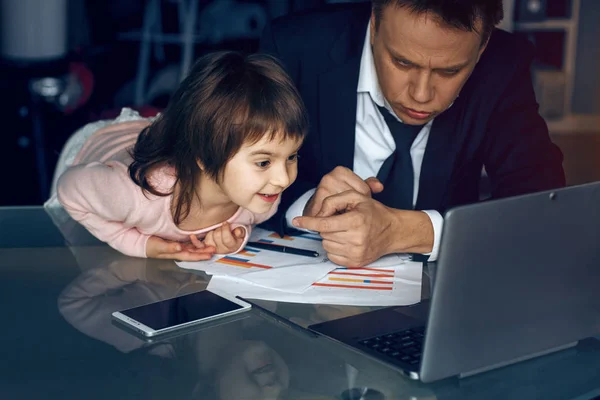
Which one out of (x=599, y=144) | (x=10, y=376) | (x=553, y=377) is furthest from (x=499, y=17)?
→ (x=599, y=144)

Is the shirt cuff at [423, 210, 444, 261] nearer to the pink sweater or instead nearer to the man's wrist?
the man's wrist

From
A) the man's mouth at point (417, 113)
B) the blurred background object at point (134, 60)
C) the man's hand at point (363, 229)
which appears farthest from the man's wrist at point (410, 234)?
the blurred background object at point (134, 60)

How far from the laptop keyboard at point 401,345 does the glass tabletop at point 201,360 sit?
0.02 m

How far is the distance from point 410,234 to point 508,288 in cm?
58

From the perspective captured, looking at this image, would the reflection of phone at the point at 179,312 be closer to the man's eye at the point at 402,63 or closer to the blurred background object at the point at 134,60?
the man's eye at the point at 402,63

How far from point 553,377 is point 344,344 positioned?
267 millimetres

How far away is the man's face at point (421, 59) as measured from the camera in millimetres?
1503

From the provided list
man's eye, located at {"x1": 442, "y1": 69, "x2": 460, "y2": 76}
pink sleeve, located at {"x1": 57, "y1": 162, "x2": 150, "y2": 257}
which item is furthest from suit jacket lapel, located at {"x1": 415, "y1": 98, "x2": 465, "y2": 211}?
pink sleeve, located at {"x1": 57, "y1": 162, "x2": 150, "y2": 257}

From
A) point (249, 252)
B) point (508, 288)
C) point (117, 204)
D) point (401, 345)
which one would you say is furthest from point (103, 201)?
point (508, 288)

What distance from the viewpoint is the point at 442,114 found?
6.02 ft

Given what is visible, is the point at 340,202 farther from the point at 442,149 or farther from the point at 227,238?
the point at 442,149

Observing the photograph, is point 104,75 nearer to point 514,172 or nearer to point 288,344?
point 514,172

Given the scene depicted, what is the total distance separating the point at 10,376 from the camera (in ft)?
3.11

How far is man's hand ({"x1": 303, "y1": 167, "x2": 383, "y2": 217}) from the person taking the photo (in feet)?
5.09
